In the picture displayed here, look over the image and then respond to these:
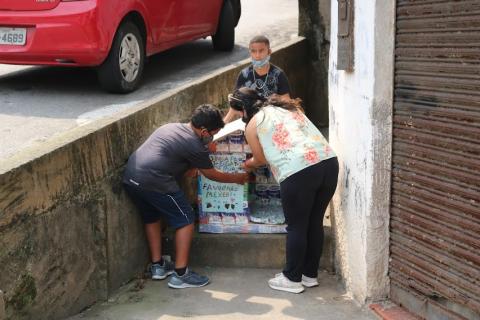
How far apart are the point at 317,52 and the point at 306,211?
5.01 m

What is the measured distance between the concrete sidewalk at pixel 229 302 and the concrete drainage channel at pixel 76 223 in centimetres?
15

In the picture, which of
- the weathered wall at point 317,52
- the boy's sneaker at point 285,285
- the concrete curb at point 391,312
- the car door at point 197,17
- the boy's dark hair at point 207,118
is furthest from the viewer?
the weathered wall at point 317,52

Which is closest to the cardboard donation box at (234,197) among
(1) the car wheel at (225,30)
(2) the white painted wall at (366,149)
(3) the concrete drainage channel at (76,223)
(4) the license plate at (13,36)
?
(3) the concrete drainage channel at (76,223)

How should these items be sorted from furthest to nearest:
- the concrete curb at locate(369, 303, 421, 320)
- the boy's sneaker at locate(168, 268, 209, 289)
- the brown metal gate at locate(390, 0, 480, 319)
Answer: the boy's sneaker at locate(168, 268, 209, 289) → the concrete curb at locate(369, 303, 421, 320) → the brown metal gate at locate(390, 0, 480, 319)

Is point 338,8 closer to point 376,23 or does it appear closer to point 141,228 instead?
point 376,23

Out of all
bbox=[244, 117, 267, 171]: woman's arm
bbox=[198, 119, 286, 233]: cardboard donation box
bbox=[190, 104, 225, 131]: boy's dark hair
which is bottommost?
bbox=[198, 119, 286, 233]: cardboard donation box

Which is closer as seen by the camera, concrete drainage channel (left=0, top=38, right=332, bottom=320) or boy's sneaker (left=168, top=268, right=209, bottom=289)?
concrete drainage channel (left=0, top=38, right=332, bottom=320)

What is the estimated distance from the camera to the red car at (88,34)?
21.7ft

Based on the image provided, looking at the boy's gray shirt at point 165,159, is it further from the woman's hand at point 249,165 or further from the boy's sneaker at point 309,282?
the boy's sneaker at point 309,282

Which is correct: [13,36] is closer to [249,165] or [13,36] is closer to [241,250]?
[249,165]

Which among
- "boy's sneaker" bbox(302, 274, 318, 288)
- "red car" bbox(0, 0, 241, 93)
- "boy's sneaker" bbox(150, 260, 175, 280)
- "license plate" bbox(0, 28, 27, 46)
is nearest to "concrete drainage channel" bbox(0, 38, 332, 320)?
"boy's sneaker" bbox(150, 260, 175, 280)

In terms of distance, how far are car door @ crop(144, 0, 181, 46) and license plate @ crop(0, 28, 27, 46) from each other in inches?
46.7

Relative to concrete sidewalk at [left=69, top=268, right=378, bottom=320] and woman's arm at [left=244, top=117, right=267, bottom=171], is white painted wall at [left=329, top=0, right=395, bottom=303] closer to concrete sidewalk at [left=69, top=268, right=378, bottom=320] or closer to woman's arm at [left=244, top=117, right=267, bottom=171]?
concrete sidewalk at [left=69, top=268, right=378, bottom=320]

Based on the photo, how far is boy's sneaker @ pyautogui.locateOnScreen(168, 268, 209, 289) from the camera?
18.3 feet
